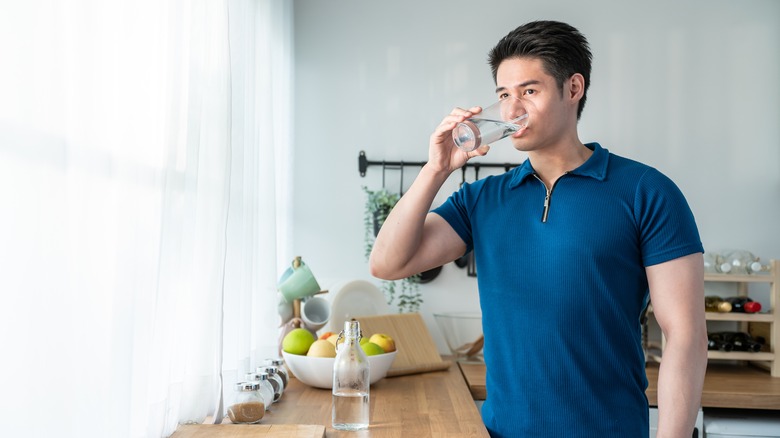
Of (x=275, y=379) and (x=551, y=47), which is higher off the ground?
(x=551, y=47)

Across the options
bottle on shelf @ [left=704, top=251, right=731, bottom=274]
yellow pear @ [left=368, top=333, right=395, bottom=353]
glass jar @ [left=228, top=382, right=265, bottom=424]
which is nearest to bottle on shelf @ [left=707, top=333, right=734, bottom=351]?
bottle on shelf @ [left=704, top=251, right=731, bottom=274]

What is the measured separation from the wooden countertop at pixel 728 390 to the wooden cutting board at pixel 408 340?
0.13 meters

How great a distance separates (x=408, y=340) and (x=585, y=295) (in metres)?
1.17

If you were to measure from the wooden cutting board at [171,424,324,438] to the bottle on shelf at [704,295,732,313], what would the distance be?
5.77 ft

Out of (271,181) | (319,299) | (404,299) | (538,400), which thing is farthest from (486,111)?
(404,299)

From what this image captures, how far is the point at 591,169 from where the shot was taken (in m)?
1.41

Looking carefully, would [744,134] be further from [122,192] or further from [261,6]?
[122,192]

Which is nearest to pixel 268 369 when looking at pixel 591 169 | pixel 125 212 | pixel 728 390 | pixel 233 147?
pixel 233 147

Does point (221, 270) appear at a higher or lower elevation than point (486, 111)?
lower

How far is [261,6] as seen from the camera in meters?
2.25

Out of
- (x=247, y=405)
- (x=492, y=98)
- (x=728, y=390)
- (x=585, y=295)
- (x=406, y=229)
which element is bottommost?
(x=728, y=390)

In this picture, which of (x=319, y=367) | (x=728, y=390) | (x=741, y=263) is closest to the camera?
(x=319, y=367)

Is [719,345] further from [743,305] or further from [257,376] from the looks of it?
[257,376]

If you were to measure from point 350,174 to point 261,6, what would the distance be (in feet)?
2.95
